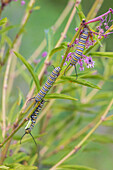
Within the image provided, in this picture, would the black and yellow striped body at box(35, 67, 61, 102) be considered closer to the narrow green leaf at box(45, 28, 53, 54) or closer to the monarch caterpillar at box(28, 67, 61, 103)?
the monarch caterpillar at box(28, 67, 61, 103)

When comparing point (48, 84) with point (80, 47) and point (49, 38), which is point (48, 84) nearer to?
point (80, 47)

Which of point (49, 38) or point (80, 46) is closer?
point (80, 46)

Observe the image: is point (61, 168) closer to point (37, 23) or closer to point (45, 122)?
point (45, 122)

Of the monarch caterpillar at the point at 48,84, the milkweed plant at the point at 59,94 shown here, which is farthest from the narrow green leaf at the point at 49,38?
the monarch caterpillar at the point at 48,84

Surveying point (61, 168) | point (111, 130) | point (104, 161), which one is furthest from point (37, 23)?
point (61, 168)

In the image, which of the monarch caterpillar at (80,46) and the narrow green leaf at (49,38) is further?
the narrow green leaf at (49,38)

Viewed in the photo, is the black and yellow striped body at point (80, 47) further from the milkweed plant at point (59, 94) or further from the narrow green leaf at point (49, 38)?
the narrow green leaf at point (49, 38)

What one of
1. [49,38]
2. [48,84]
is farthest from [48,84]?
[49,38]

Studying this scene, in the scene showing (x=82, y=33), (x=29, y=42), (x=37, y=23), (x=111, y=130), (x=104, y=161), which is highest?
(x=37, y=23)
